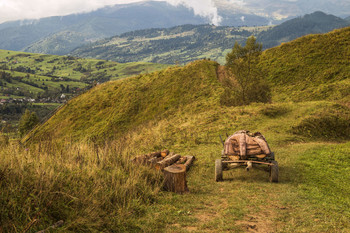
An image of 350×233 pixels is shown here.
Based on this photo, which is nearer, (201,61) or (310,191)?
(310,191)

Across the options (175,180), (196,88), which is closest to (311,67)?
(196,88)

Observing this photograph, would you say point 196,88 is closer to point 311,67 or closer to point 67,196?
point 311,67

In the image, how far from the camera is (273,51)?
162ft

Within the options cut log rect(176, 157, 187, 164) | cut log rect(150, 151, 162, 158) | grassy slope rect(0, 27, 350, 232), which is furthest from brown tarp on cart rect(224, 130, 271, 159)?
cut log rect(150, 151, 162, 158)

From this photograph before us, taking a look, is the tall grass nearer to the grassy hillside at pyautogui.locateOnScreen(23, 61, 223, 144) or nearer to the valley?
the valley

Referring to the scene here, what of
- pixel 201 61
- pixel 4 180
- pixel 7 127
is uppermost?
pixel 201 61

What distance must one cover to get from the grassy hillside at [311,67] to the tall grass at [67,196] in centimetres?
3260

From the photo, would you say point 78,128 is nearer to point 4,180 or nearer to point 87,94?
point 87,94

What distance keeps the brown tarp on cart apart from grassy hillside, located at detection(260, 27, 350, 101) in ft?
84.6

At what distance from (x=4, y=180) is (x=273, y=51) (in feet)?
173

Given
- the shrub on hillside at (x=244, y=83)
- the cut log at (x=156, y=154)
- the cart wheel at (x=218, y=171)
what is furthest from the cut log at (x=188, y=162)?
the shrub on hillside at (x=244, y=83)

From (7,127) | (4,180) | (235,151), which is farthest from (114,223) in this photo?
(235,151)

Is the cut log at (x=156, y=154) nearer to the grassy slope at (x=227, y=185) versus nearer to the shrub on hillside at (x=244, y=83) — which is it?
the grassy slope at (x=227, y=185)

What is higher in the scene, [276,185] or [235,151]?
[235,151]
